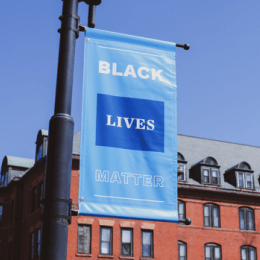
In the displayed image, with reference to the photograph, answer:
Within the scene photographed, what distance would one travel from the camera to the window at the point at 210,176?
1558 inches

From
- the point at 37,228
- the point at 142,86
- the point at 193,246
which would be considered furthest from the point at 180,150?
the point at 142,86

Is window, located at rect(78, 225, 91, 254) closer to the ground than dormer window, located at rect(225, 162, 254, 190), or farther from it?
closer to the ground

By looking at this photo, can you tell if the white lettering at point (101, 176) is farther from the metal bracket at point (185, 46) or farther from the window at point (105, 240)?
the window at point (105, 240)

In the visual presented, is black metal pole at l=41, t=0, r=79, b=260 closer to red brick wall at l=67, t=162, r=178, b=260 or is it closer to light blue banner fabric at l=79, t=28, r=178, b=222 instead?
light blue banner fabric at l=79, t=28, r=178, b=222

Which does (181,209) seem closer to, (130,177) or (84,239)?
(84,239)

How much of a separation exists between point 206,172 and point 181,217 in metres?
4.80

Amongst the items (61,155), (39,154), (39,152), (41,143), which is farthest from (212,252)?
(61,155)

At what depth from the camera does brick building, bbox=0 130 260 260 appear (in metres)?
33.7

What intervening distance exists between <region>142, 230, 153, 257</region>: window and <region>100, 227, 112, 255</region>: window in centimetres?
252

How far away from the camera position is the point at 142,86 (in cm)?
677

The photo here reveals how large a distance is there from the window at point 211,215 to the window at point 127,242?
692 cm

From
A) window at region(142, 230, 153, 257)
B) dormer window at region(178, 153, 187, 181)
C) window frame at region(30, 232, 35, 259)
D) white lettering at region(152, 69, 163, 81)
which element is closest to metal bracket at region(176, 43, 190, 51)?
white lettering at region(152, 69, 163, 81)

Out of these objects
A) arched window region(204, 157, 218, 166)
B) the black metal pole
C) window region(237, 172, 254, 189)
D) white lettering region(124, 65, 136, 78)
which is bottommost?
the black metal pole

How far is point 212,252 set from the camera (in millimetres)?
37031
